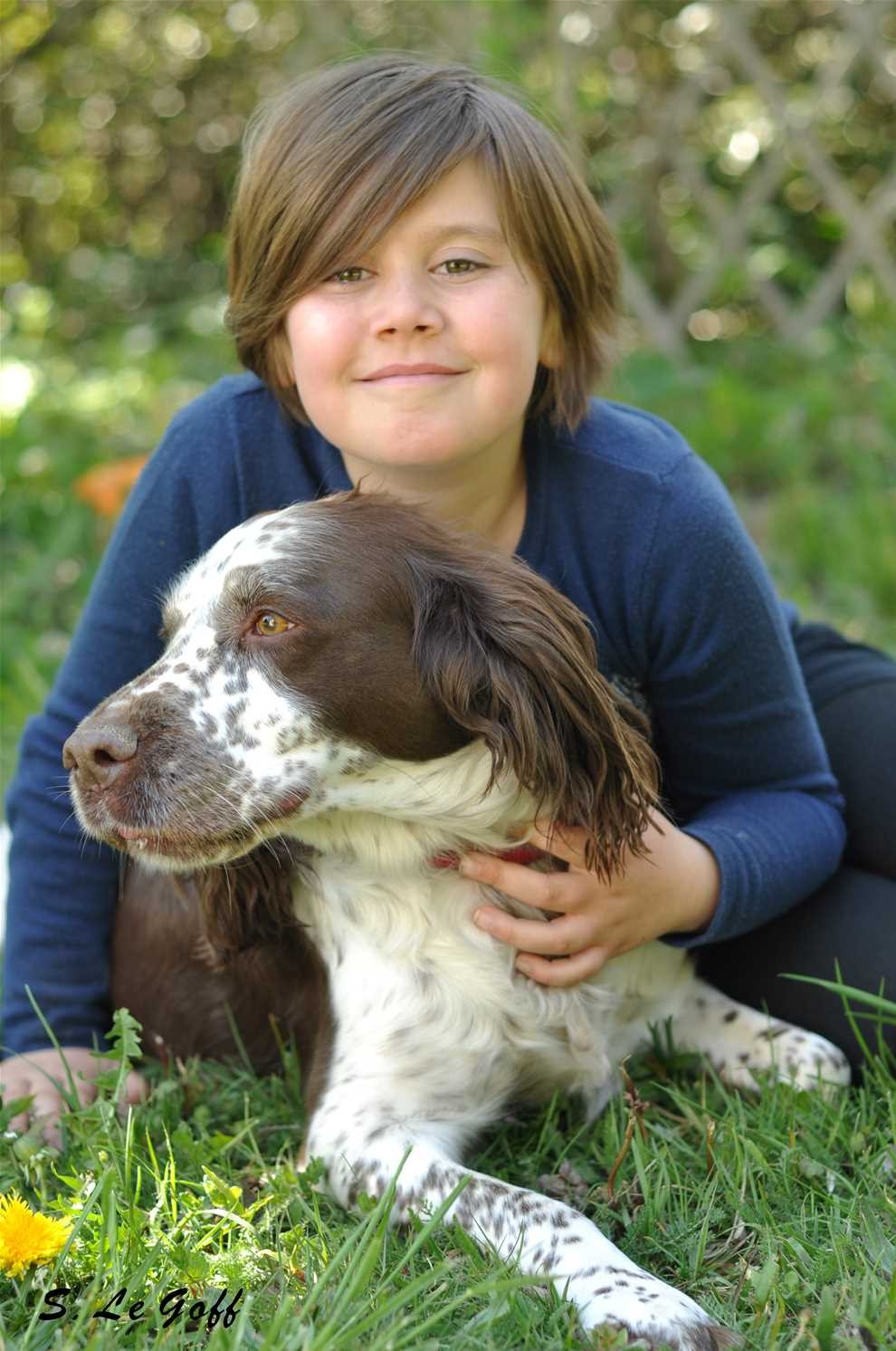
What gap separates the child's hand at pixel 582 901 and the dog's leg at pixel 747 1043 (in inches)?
11.5

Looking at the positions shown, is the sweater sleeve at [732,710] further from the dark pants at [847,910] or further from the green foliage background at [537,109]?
the green foliage background at [537,109]

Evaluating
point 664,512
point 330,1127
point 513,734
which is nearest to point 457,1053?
point 330,1127

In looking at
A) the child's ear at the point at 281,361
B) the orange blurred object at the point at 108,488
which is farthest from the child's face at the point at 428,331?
the orange blurred object at the point at 108,488

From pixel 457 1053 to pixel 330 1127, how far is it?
0.72 feet

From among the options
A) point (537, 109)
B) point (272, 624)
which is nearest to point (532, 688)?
point (272, 624)

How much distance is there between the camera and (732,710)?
2678 mm

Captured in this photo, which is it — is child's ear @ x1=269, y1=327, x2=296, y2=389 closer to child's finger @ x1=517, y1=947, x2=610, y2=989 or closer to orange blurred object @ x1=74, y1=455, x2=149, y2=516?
child's finger @ x1=517, y1=947, x2=610, y2=989

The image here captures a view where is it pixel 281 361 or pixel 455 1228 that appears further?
pixel 281 361

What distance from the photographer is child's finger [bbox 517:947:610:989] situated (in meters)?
2.36

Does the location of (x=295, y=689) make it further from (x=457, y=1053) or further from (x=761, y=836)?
(x=761, y=836)

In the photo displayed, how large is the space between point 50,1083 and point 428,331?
54.6 inches

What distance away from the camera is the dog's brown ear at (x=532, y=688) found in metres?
2.07

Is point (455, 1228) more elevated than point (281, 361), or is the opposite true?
point (281, 361)

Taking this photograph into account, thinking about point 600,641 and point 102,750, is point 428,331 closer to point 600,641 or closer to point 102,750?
point 600,641
